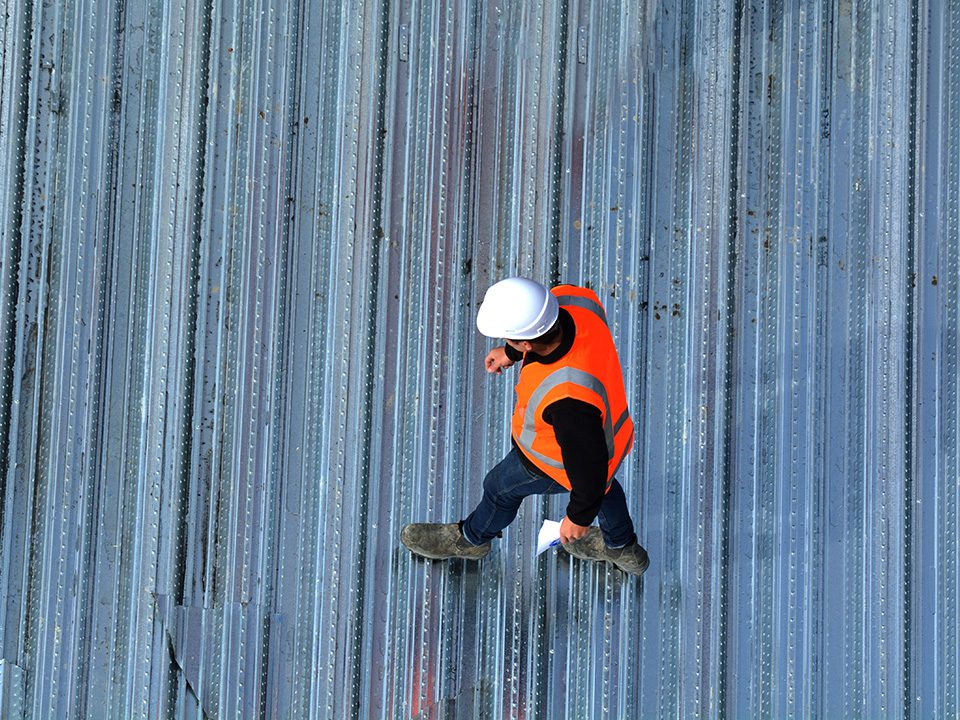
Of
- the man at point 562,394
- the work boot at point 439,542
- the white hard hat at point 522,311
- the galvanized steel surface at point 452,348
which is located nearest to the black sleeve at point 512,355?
the man at point 562,394

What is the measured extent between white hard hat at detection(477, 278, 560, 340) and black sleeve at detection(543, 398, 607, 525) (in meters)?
0.18

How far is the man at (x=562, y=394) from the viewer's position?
1.59 meters

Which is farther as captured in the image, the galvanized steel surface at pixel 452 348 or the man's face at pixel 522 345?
the galvanized steel surface at pixel 452 348

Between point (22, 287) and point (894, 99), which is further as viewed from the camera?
point (894, 99)

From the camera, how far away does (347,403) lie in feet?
7.89

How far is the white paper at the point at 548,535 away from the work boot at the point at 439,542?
0.18 m

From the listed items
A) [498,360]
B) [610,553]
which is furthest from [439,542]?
[498,360]

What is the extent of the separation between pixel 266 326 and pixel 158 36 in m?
1.04

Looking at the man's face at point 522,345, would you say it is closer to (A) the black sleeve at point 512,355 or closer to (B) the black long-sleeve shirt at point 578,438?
(B) the black long-sleeve shirt at point 578,438

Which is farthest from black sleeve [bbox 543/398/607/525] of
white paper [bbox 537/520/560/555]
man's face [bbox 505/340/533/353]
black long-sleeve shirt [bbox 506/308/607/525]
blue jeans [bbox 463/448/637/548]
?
white paper [bbox 537/520/560/555]

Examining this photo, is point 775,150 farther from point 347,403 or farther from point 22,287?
point 22,287

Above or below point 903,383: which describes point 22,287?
above

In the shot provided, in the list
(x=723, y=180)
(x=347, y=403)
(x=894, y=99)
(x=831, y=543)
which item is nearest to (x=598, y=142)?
(x=723, y=180)

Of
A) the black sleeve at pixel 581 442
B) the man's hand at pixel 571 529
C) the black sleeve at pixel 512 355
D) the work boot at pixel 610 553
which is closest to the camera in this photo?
the black sleeve at pixel 581 442
